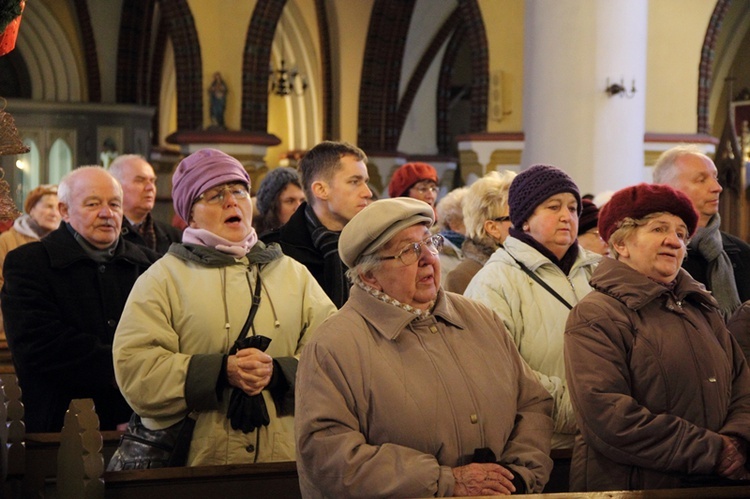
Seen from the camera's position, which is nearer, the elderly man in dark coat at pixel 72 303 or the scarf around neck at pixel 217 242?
the scarf around neck at pixel 217 242

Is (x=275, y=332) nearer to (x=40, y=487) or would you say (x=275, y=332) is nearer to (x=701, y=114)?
(x=40, y=487)

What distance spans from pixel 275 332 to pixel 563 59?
25.4 feet

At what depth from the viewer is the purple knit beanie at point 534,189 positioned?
166 inches

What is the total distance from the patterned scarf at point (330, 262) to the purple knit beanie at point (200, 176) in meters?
0.60

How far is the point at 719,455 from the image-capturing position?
3381 mm

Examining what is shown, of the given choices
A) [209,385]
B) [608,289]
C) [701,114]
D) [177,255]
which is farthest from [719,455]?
[701,114]

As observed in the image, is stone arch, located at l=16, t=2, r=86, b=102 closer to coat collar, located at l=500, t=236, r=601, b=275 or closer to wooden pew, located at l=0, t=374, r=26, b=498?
wooden pew, located at l=0, t=374, r=26, b=498

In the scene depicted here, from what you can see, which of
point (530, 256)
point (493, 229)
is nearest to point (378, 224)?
point (530, 256)

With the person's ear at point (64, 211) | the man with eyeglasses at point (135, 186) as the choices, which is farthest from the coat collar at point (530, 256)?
the man with eyeglasses at point (135, 186)

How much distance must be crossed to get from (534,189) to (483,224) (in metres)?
0.77

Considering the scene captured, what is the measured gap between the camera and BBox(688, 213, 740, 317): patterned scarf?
485cm

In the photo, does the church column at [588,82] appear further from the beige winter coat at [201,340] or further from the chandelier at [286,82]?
the chandelier at [286,82]

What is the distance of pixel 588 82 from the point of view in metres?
11.0

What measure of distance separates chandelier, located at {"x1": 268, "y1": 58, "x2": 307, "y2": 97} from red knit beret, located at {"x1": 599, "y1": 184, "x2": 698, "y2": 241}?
15.9 m
